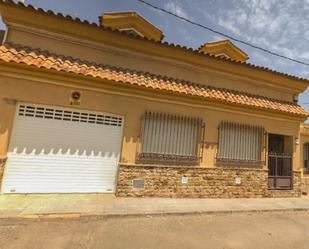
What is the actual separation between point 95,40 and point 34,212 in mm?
6101

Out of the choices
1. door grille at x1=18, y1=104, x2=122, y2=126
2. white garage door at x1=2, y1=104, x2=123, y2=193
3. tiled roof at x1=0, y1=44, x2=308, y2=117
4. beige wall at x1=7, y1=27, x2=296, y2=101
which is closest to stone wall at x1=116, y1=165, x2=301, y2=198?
white garage door at x1=2, y1=104, x2=123, y2=193

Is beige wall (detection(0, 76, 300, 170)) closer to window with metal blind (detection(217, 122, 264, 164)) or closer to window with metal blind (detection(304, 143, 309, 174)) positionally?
window with metal blind (detection(217, 122, 264, 164))

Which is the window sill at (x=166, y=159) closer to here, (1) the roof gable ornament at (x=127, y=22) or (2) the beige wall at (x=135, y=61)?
(2) the beige wall at (x=135, y=61)

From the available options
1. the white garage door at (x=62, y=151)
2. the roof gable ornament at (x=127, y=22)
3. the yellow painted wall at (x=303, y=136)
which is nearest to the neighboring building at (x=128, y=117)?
the white garage door at (x=62, y=151)

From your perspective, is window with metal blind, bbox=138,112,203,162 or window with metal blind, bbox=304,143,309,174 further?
window with metal blind, bbox=304,143,309,174

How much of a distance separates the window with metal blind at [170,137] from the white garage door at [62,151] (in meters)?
1.01

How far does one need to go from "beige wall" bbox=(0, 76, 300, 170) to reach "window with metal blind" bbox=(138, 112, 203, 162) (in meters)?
0.27

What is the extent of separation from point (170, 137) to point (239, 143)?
3.27 metres

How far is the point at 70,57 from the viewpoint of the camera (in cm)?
852

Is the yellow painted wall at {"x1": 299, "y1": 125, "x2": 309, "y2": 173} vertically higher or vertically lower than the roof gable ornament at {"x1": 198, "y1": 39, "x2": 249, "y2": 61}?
lower

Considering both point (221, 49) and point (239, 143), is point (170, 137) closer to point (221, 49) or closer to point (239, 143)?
point (239, 143)

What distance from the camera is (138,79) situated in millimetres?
8742

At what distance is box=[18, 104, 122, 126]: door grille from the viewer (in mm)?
7468

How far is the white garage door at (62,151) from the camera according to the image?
A: 24.0 ft
